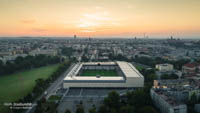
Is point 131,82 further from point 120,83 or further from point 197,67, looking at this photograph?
point 197,67

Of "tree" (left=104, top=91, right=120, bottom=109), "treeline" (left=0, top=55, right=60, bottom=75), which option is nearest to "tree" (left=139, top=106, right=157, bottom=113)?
"tree" (left=104, top=91, right=120, bottom=109)

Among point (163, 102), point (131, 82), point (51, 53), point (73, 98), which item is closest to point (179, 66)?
point (131, 82)

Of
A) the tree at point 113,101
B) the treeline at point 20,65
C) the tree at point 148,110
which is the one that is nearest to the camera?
the tree at point 148,110

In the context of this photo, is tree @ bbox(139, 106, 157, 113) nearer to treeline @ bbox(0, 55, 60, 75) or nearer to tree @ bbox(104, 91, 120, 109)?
tree @ bbox(104, 91, 120, 109)

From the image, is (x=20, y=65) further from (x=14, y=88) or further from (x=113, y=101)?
(x=113, y=101)

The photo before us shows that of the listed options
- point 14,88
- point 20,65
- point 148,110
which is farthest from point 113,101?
point 20,65

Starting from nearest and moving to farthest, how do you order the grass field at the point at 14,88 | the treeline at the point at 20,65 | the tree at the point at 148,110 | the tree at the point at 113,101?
the tree at the point at 148,110 → the tree at the point at 113,101 → the grass field at the point at 14,88 → the treeline at the point at 20,65

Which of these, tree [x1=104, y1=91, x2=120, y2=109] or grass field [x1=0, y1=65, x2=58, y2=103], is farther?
grass field [x1=0, y1=65, x2=58, y2=103]

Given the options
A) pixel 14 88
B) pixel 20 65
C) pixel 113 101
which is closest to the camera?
pixel 113 101

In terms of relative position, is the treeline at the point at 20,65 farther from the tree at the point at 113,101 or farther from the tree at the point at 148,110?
the tree at the point at 148,110

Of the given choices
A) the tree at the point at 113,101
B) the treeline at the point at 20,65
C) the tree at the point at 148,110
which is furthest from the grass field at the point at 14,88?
the tree at the point at 148,110

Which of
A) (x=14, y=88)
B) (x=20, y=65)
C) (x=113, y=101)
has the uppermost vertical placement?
(x=20, y=65)

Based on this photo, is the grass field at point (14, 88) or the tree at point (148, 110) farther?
the grass field at point (14, 88)
